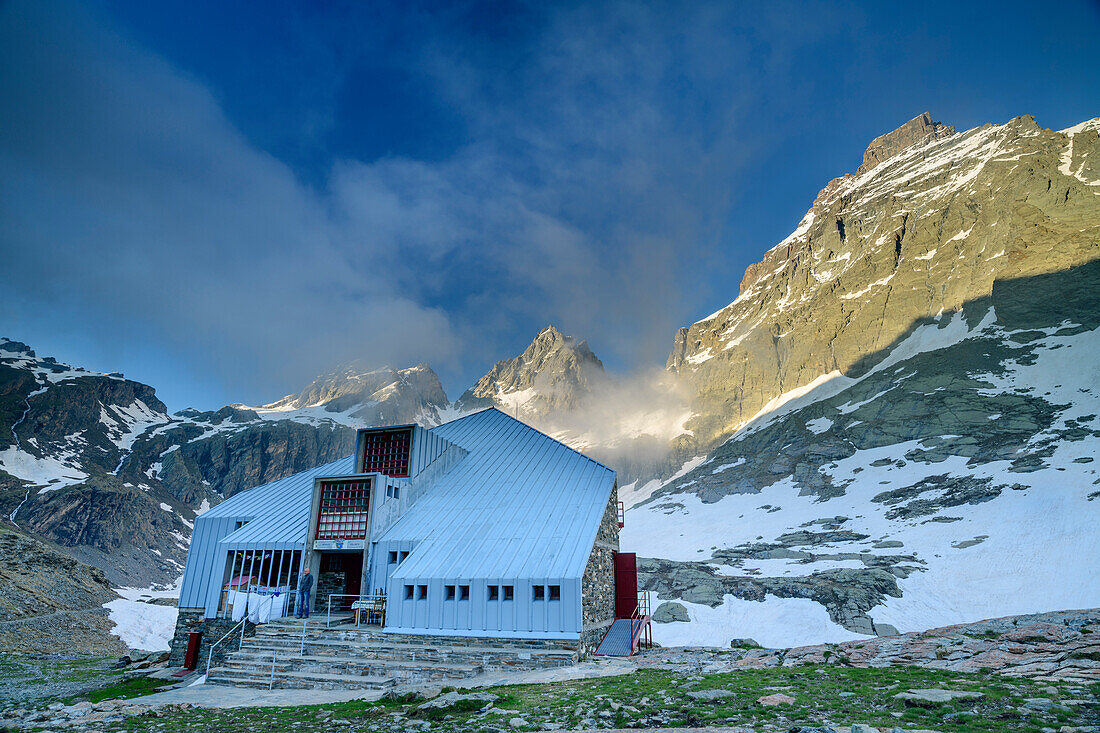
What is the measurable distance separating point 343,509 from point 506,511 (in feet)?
26.4

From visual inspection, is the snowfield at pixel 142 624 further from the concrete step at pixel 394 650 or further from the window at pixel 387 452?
the concrete step at pixel 394 650

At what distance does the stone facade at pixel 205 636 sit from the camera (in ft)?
76.4

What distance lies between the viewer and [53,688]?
21.5 meters

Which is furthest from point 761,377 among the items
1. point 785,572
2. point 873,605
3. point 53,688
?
point 53,688

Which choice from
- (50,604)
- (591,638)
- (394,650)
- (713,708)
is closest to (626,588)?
(591,638)

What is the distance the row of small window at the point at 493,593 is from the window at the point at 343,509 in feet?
17.1

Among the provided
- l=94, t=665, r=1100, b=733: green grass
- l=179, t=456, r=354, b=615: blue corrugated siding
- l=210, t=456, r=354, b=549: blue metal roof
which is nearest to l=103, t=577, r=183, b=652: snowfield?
l=179, t=456, r=354, b=615: blue corrugated siding

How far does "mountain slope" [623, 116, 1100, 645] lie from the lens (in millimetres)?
51281

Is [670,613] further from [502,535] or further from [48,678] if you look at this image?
[48,678]

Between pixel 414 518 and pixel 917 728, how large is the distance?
24.0m

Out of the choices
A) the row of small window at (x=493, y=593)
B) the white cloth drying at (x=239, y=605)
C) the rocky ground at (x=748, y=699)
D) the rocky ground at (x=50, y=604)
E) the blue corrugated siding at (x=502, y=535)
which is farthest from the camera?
the rocky ground at (x=50, y=604)

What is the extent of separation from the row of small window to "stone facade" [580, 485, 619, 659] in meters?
1.24

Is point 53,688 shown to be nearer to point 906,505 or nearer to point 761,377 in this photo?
point 906,505

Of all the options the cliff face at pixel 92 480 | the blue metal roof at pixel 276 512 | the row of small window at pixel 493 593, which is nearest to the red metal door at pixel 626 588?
the row of small window at pixel 493 593
